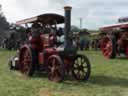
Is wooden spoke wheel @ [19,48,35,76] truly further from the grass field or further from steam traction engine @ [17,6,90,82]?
the grass field

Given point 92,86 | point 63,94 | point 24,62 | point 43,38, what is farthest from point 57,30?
point 63,94

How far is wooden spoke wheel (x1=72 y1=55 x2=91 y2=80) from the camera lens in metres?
11.4

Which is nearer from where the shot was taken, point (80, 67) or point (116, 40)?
point (80, 67)

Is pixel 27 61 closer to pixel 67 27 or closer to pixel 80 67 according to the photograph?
pixel 80 67

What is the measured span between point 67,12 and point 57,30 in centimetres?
101

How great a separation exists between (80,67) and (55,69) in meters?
0.86

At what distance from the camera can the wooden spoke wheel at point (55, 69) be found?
10761 mm

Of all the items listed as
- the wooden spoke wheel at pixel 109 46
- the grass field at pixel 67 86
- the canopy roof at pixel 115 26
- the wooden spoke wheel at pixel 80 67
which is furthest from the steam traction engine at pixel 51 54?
Answer: the canopy roof at pixel 115 26

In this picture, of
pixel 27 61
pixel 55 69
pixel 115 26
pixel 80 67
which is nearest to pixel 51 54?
pixel 55 69

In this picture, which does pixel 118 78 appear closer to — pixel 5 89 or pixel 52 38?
pixel 52 38

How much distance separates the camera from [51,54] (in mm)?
11703

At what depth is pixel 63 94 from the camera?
9188mm

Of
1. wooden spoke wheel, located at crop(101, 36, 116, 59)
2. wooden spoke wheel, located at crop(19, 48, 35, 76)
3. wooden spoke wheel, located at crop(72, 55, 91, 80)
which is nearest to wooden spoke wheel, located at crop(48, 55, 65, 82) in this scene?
wooden spoke wheel, located at crop(72, 55, 91, 80)

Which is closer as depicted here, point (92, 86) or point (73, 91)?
point (73, 91)
